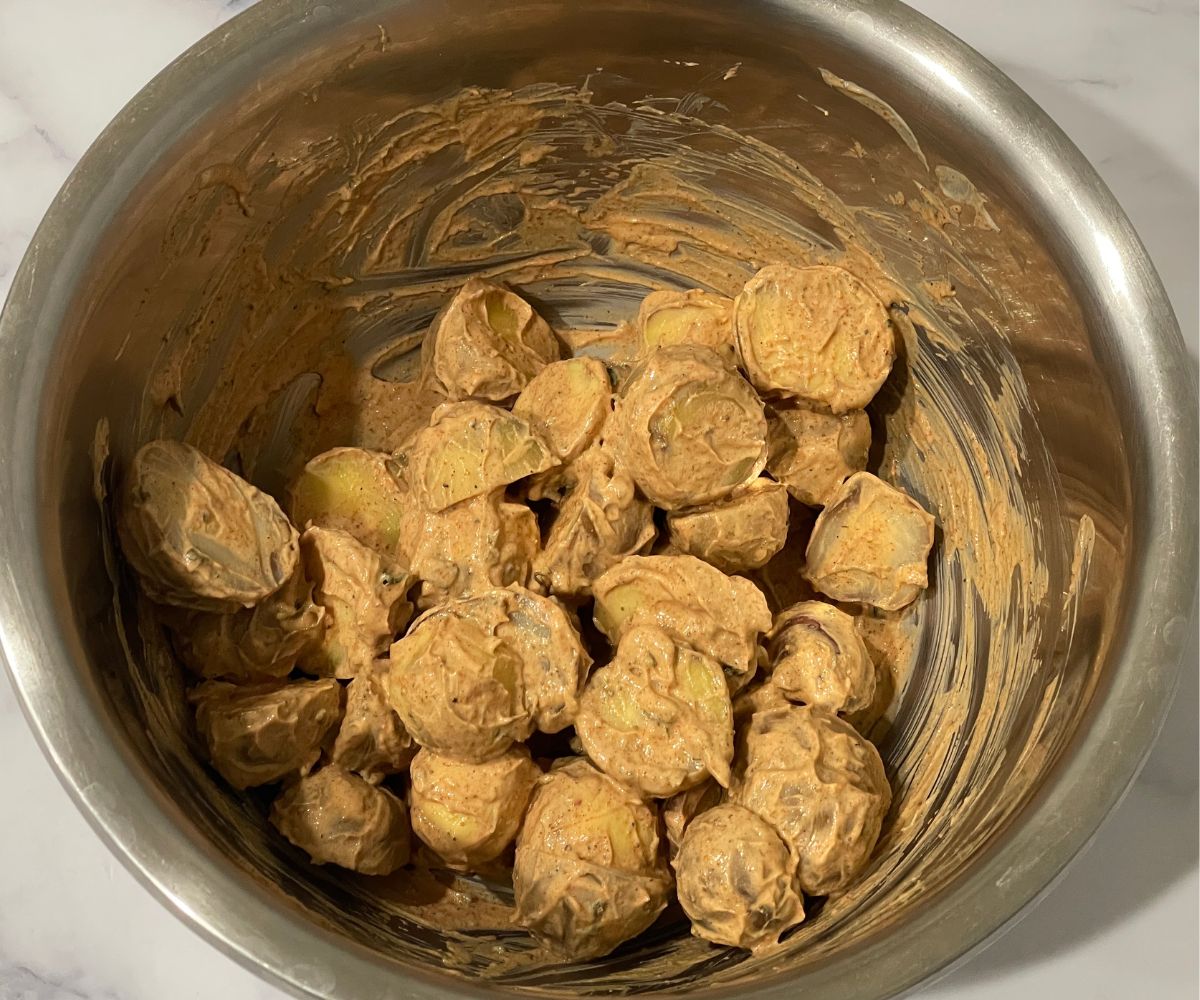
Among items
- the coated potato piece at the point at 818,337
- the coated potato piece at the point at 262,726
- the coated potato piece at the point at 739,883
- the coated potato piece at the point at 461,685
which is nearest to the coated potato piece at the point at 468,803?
the coated potato piece at the point at 461,685

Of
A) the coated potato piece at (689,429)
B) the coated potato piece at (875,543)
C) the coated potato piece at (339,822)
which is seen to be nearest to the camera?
the coated potato piece at (339,822)

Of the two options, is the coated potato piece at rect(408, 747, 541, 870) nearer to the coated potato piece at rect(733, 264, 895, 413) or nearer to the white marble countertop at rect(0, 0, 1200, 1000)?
the white marble countertop at rect(0, 0, 1200, 1000)

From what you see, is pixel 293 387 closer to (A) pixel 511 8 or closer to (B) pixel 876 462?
(A) pixel 511 8

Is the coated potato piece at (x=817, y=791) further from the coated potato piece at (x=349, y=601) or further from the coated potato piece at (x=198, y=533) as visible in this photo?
the coated potato piece at (x=198, y=533)

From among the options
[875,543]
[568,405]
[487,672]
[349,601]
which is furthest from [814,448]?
[349,601]

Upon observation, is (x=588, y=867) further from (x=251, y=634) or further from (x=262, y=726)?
(x=251, y=634)

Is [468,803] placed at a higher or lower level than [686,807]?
lower
